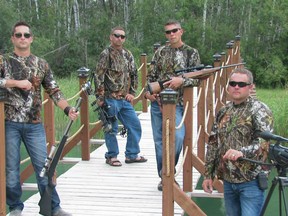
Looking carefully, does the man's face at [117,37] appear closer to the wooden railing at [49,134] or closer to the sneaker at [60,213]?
the wooden railing at [49,134]

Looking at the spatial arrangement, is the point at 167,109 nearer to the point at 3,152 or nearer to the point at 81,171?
the point at 3,152

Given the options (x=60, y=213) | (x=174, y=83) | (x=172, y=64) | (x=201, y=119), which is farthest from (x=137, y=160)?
(x=60, y=213)

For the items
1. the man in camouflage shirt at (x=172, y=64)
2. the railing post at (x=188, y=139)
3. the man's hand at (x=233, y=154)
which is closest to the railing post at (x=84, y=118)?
the man in camouflage shirt at (x=172, y=64)

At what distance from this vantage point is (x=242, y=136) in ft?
12.0

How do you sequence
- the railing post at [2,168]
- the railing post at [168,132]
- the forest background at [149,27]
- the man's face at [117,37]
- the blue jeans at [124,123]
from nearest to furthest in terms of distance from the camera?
the railing post at [2,168], the railing post at [168,132], the man's face at [117,37], the blue jeans at [124,123], the forest background at [149,27]

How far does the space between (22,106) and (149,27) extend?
67.0ft

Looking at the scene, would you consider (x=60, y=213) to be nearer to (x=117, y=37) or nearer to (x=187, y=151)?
(x=187, y=151)

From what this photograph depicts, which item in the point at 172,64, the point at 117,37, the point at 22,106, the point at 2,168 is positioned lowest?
the point at 2,168

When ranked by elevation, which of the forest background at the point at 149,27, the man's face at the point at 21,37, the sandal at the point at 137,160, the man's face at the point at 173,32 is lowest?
the forest background at the point at 149,27

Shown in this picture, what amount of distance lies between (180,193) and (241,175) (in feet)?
3.14

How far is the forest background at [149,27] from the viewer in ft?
71.7

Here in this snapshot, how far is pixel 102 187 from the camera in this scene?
5781 mm

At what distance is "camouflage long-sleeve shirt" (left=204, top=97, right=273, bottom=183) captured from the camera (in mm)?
3582

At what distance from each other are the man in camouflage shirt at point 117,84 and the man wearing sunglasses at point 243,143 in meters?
2.53
